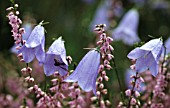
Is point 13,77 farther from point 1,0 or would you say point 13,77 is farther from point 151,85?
point 1,0

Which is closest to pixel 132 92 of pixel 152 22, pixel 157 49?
pixel 157 49

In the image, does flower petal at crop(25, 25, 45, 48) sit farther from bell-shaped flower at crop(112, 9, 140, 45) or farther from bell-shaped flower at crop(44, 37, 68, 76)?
bell-shaped flower at crop(112, 9, 140, 45)

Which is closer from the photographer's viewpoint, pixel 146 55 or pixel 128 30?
pixel 146 55

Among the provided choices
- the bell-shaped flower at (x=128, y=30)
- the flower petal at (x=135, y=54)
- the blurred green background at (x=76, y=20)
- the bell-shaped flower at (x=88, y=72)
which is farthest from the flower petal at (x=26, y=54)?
the bell-shaped flower at (x=128, y=30)

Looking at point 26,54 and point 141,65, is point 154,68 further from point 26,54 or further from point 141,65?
point 26,54

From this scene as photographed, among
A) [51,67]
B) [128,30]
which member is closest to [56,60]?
[51,67]

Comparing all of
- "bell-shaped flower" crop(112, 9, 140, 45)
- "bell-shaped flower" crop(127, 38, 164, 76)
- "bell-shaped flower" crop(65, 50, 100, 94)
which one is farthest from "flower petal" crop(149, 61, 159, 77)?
"bell-shaped flower" crop(112, 9, 140, 45)
